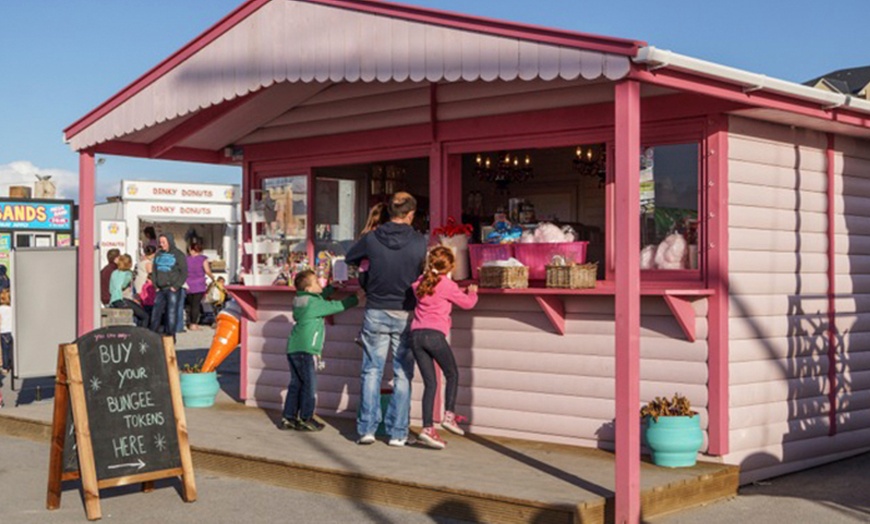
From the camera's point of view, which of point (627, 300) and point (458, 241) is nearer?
point (627, 300)

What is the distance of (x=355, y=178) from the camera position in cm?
1169

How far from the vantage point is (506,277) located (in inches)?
344

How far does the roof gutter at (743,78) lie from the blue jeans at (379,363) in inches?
117

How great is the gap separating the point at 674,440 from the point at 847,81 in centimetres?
690

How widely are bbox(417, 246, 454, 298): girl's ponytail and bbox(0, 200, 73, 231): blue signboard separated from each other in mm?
22864

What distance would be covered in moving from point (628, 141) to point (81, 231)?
5.92m

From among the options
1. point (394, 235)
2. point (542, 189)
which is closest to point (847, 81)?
point (542, 189)

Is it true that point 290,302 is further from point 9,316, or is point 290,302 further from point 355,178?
point 9,316

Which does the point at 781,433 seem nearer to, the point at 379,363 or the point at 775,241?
the point at 775,241

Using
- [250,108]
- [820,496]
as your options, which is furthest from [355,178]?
[820,496]

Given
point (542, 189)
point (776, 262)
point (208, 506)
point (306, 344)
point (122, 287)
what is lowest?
point (208, 506)

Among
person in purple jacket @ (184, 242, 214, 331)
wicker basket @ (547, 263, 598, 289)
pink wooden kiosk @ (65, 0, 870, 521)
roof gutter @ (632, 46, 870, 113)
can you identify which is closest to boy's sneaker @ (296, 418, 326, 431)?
pink wooden kiosk @ (65, 0, 870, 521)

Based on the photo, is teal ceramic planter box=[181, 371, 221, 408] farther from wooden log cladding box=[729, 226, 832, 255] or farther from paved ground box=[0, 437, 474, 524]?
wooden log cladding box=[729, 226, 832, 255]

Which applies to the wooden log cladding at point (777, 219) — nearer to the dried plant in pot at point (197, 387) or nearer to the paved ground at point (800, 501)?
the paved ground at point (800, 501)
